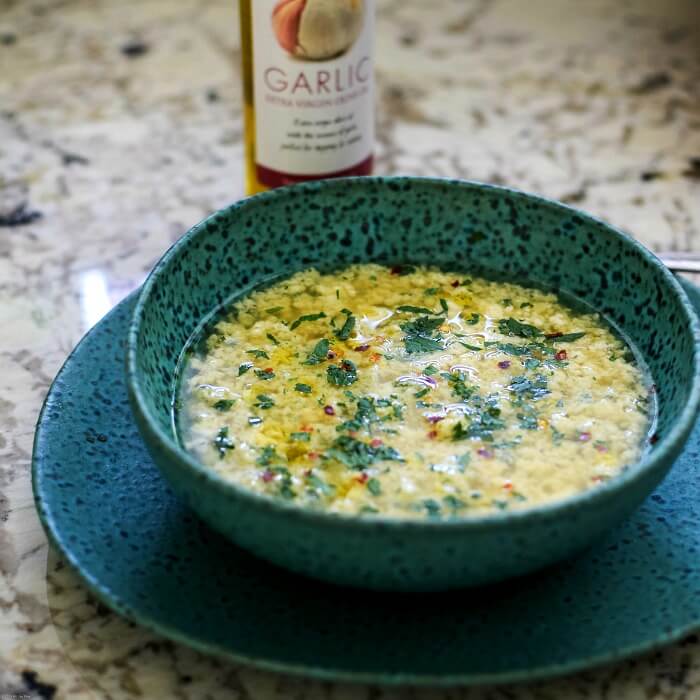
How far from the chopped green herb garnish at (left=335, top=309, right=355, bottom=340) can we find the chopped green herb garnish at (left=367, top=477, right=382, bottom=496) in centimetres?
22

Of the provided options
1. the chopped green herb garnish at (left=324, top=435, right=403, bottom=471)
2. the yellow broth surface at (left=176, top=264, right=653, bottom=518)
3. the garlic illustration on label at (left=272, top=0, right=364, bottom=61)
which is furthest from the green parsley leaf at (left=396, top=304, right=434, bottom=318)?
the garlic illustration on label at (left=272, top=0, right=364, bottom=61)

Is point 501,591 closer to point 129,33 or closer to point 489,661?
point 489,661

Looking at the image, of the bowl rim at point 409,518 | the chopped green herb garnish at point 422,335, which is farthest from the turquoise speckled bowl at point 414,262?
the chopped green herb garnish at point 422,335

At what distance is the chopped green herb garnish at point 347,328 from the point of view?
1031 mm

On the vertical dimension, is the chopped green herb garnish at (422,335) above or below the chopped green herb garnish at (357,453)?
below

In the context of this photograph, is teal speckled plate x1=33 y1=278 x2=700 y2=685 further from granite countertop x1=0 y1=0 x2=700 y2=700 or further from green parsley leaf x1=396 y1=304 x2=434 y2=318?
green parsley leaf x1=396 y1=304 x2=434 y2=318

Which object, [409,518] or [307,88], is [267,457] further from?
[307,88]

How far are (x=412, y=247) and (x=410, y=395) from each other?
0.79 ft

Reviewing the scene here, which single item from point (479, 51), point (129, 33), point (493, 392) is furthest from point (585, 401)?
point (129, 33)

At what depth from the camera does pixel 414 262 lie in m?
1.14

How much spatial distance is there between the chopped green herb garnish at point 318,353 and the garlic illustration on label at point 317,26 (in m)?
0.37

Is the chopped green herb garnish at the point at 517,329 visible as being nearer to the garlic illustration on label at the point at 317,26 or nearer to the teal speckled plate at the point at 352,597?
the teal speckled plate at the point at 352,597

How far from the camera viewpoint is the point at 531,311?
1075 millimetres

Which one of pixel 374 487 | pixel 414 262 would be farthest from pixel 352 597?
pixel 414 262
